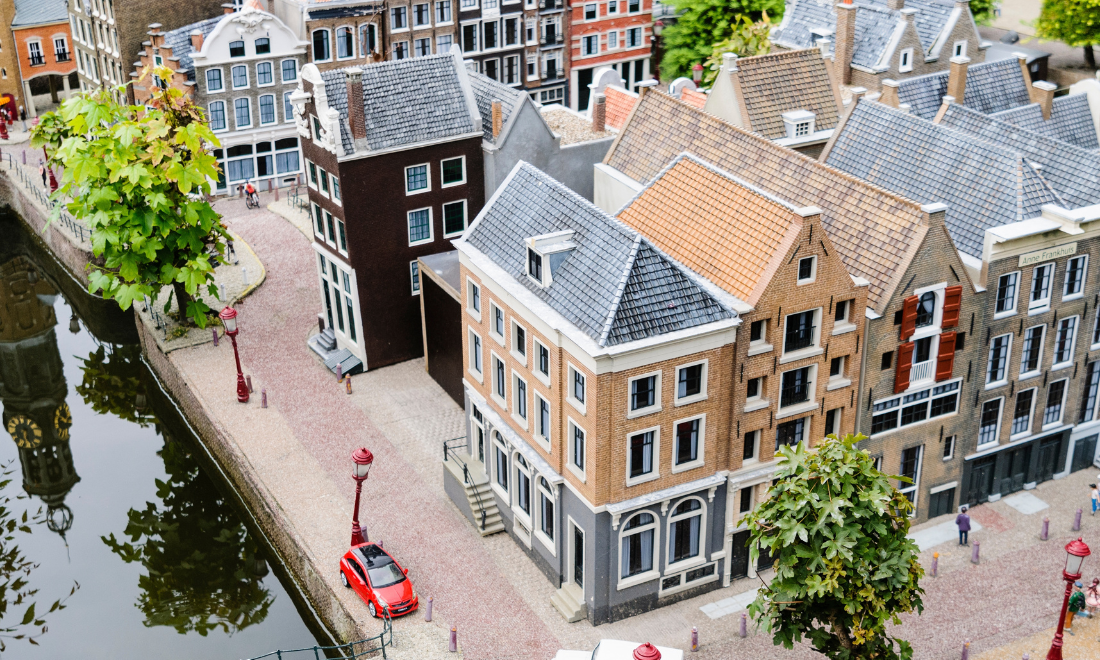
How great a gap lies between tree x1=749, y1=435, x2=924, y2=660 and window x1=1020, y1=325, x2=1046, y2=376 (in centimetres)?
1451

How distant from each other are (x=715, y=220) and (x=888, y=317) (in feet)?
24.0

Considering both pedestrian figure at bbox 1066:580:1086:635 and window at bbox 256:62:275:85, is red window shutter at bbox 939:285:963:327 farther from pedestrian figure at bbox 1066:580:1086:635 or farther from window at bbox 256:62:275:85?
window at bbox 256:62:275:85

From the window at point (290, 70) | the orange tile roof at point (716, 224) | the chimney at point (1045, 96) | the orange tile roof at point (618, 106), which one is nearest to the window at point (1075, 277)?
the orange tile roof at point (716, 224)

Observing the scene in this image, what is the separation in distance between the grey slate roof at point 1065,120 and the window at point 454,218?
2687 centimetres

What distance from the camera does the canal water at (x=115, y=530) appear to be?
47281mm

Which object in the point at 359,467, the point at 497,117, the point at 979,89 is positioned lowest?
the point at 359,467

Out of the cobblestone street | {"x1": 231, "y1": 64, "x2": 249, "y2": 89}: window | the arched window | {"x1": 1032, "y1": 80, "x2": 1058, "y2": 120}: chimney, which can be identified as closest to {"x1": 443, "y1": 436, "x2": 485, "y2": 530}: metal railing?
the cobblestone street

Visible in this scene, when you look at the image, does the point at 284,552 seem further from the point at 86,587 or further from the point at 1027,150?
the point at 1027,150

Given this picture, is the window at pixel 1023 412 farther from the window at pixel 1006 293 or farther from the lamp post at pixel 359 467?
the lamp post at pixel 359 467

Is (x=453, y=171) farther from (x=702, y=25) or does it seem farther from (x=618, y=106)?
(x=702, y=25)

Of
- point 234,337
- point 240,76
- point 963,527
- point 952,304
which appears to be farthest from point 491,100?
point 963,527

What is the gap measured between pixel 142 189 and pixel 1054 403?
43.3m

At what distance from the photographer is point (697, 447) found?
42.1 meters

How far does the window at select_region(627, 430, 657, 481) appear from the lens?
133 ft
